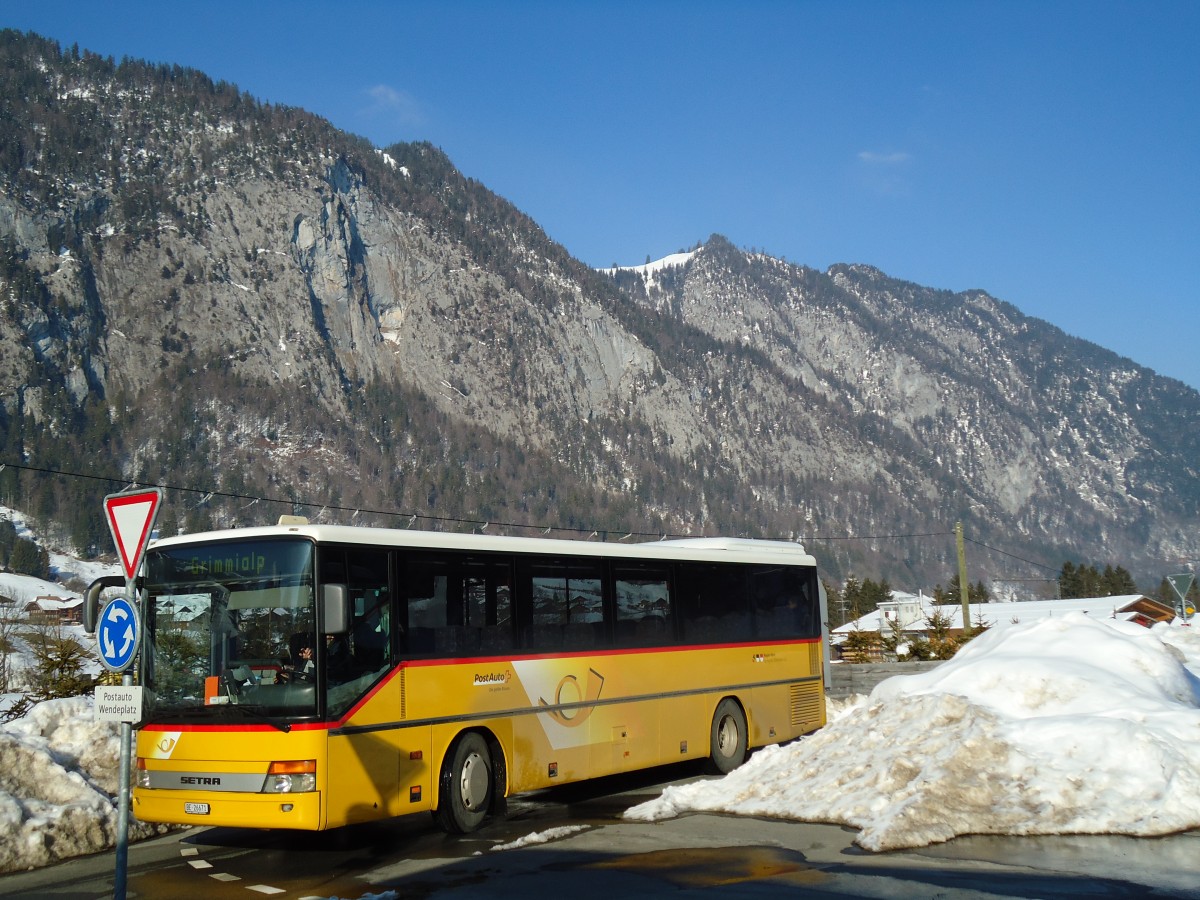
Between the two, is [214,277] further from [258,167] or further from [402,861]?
[402,861]

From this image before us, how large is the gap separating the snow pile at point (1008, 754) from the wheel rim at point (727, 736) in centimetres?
327

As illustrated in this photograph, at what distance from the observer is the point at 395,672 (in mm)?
11219

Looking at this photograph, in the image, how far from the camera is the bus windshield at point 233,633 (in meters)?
10.4

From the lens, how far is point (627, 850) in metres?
10.4

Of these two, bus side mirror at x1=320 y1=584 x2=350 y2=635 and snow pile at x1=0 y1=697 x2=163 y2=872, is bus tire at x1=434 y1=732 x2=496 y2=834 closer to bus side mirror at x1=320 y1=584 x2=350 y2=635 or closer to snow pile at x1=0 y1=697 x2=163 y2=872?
bus side mirror at x1=320 y1=584 x2=350 y2=635

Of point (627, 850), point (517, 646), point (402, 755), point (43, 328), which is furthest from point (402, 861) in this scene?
point (43, 328)

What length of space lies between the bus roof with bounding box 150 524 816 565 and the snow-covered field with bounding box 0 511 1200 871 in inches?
111

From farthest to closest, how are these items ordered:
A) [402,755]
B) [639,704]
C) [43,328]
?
1. [43,328]
2. [639,704]
3. [402,755]

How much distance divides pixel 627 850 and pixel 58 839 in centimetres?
543

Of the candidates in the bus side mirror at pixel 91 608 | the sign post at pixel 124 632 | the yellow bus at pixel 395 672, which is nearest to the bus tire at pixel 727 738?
the yellow bus at pixel 395 672

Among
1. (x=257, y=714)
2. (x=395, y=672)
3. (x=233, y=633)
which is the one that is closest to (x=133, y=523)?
(x=233, y=633)

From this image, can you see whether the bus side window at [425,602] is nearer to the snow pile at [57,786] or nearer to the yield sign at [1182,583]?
the snow pile at [57,786]

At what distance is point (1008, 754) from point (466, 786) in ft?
17.8

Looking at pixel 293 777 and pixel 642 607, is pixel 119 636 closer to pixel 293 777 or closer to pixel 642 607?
pixel 293 777
